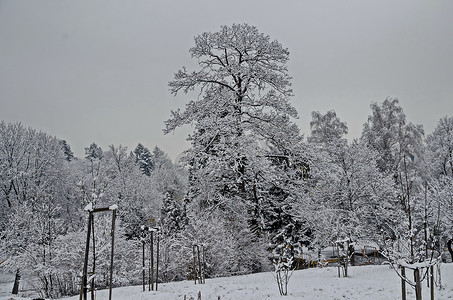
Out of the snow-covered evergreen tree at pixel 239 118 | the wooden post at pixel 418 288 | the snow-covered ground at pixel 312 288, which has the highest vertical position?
the snow-covered evergreen tree at pixel 239 118

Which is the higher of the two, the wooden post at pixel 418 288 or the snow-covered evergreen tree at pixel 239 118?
the snow-covered evergreen tree at pixel 239 118

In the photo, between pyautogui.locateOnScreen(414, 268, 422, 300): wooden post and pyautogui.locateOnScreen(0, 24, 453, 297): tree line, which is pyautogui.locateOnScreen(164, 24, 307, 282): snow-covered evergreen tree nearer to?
pyautogui.locateOnScreen(0, 24, 453, 297): tree line

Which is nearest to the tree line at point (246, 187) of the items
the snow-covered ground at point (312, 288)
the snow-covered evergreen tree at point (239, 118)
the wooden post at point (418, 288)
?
the snow-covered evergreen tree at point (239, 118)

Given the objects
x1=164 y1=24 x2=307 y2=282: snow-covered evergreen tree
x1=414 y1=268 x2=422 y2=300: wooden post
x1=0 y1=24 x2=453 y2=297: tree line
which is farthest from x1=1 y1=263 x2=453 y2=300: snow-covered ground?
x1=164 y1=24 x2=307 y2=282: snow-covered evergreen tree

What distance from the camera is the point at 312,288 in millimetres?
7602

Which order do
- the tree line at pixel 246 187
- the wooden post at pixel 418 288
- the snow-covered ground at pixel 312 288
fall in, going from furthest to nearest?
1. the tree line at pixel 246 187
2. the snow-covered ground at pixel 312 288
3. the wooden post at pixel 418 288

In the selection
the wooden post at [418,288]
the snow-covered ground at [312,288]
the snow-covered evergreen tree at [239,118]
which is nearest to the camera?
the wooden post at [418,288]

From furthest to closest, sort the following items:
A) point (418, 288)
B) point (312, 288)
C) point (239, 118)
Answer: point (239, 118) < point (312, 288) < point (418, 288)

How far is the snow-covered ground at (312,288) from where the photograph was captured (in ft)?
21.7

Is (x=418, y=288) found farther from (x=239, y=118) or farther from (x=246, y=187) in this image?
(x=239, y=118)

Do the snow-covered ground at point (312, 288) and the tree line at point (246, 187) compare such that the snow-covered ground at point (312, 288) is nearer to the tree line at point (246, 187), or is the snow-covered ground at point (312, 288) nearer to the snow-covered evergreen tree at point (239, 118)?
the tree line at point (246, 187)

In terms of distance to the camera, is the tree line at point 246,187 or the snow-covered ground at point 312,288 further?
the tree line at point 246,187

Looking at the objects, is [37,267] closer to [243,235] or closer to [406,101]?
[243,235]

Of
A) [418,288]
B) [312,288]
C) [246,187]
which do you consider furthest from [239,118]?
[418,288]
